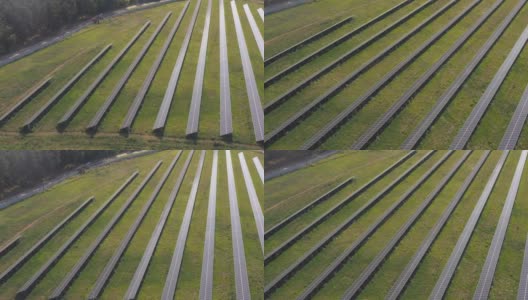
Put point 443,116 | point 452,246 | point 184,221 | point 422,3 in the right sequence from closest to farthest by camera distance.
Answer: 1. point 452,246
2. point 443,116
3. point 184,221
4. point 422,3

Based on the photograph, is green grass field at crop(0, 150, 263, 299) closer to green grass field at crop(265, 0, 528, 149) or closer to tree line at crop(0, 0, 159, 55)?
green grass field at crop(265, 0, 528, 149)

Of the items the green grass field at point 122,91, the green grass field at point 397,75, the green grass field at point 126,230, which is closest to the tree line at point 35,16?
the green grass field at point 122,91

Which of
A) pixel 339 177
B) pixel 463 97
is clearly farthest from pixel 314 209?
pixel 463 97

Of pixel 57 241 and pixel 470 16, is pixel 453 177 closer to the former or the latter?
pixel 470 16

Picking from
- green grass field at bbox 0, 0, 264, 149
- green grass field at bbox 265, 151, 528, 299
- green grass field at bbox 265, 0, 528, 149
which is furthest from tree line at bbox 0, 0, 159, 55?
green grass field at bbox 265, 151, 528, 299

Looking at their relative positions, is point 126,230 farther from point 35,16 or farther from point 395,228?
point 35,16
